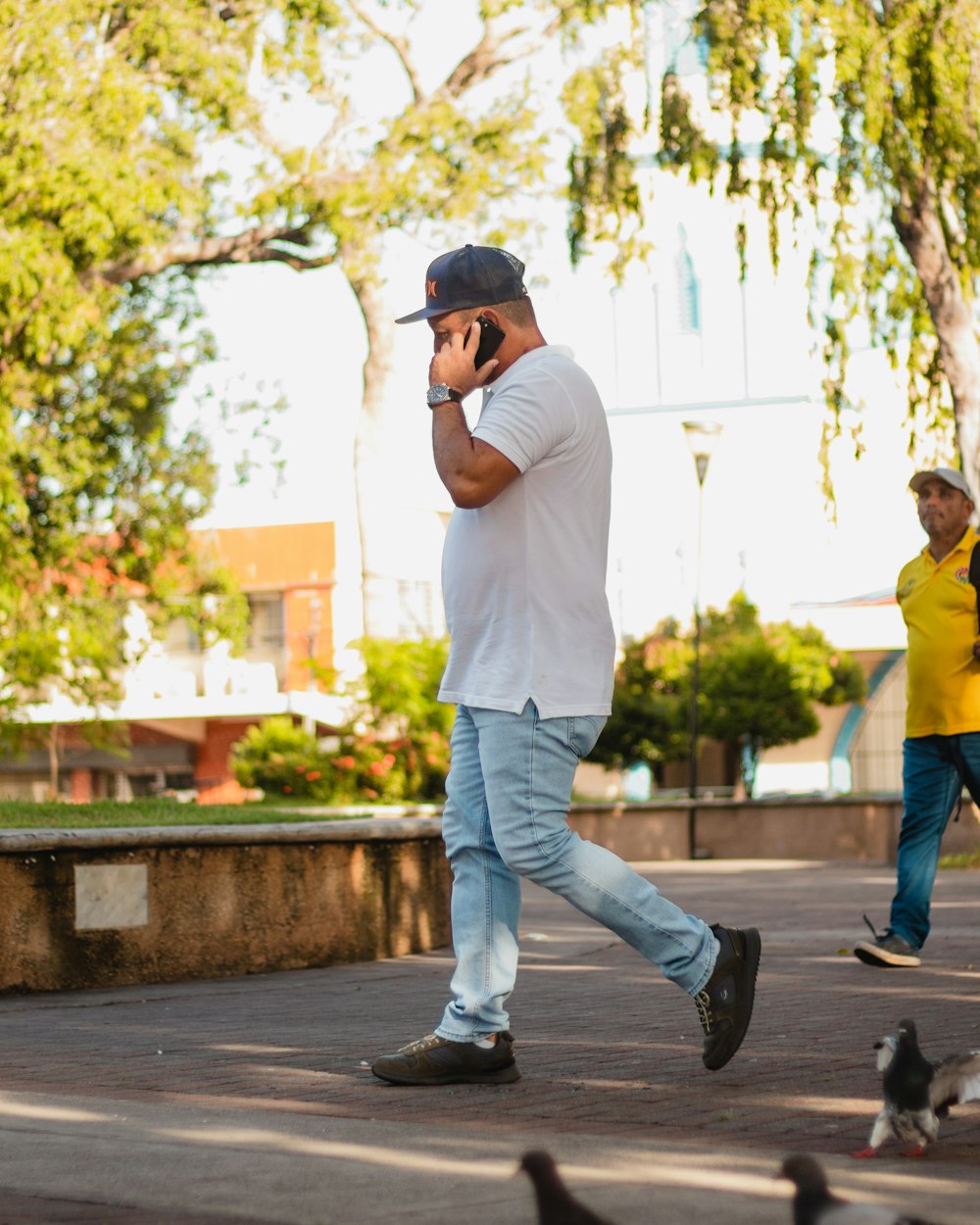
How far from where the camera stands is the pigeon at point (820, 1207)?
2.63m

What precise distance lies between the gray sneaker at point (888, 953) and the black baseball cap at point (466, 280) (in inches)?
148

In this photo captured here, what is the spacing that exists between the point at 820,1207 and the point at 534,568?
239 centimetres

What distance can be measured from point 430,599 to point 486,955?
168ft

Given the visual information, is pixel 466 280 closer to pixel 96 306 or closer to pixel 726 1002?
pixel 726 1002

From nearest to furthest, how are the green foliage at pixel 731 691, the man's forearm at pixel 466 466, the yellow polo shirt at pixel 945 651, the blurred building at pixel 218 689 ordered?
1. the man's forearm at pixel 466 466
2. the yellow polo shirt at pixel 945 651
3. the green foliage at pixel 731 691
4. the blurred building at pixel 218 689

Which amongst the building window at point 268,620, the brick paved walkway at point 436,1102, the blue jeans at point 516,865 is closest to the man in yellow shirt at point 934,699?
the brick paved walkway at point 436,1102

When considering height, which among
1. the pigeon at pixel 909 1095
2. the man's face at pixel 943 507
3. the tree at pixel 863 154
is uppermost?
the tree at pixel 863 154

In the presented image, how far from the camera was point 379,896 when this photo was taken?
8984mm

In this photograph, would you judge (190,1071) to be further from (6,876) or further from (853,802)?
(853,802)

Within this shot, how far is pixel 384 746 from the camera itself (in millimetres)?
20703

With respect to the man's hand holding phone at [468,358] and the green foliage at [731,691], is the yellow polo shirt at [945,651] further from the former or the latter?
the green foliage at [731,691]

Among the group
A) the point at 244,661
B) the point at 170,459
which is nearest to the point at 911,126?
the point at 170,459

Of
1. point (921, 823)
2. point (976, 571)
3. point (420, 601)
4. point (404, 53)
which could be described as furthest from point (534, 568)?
point (420, 601)

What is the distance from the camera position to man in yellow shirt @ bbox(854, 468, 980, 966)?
7.76 m
